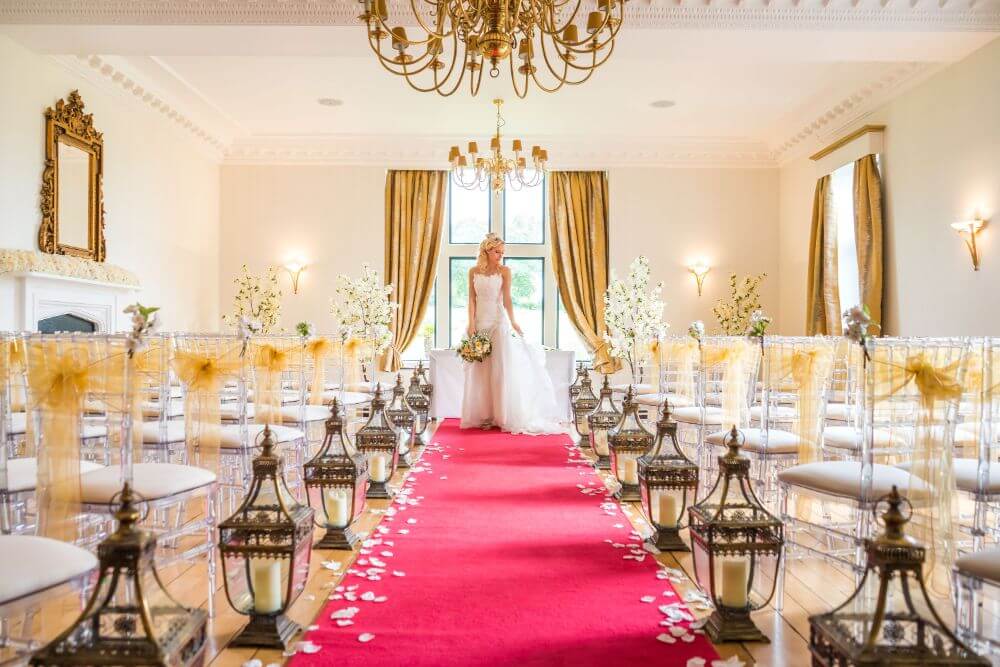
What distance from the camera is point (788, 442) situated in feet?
12.8

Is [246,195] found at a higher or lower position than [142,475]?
higher

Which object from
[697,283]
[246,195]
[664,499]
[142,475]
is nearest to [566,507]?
[664,499]

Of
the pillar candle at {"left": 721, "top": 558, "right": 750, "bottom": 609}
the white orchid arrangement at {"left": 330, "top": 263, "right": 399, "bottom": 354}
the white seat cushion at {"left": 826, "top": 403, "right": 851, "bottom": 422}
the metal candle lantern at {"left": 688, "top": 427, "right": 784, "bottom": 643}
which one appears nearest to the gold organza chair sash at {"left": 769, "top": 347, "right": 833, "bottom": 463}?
the white seat cushion at {"left": 826, "top": 403, "right": 851, "bottom": 422}

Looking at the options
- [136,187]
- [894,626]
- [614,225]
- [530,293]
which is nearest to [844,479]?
[894,626]

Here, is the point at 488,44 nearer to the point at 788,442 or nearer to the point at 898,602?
the point at 788,442

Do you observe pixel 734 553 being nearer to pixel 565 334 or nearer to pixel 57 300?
pixel 57 300

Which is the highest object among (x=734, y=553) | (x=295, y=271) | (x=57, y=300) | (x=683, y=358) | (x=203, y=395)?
(x=295, y=271)

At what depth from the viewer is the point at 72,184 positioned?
7.04 m

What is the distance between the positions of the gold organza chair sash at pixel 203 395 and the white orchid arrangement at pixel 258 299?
6.82 meters

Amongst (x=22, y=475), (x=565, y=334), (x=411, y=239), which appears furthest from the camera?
(x=565, y=334)

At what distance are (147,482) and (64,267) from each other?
15.8 feet

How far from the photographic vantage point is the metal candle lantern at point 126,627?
1483 mm

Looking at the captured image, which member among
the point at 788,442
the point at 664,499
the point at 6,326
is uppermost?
the point at 6,326

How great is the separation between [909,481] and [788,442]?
97 cm
